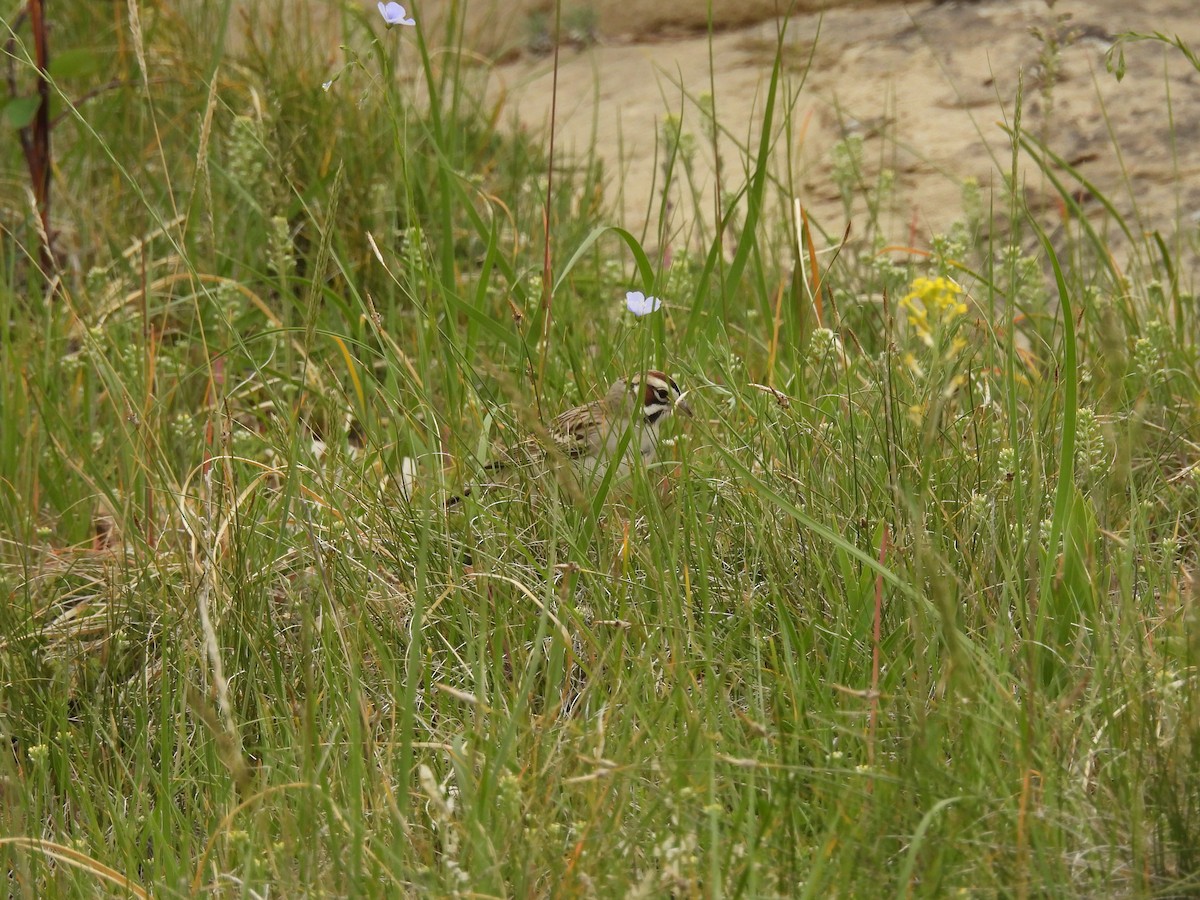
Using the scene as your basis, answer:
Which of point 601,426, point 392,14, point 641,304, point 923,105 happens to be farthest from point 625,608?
point 923,105

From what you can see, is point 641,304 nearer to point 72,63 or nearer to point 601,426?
point 601,426

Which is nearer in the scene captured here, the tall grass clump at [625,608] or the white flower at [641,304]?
the tall grass clump at [625,608]

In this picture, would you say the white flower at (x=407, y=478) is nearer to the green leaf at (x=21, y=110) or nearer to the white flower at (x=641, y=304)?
the white flower at (x=641, y=304)

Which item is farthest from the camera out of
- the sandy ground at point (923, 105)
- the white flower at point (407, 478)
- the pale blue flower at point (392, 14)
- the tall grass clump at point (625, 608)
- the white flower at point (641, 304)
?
the sandy ground at point (923, 105)

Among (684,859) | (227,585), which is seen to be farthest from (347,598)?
(684,859)

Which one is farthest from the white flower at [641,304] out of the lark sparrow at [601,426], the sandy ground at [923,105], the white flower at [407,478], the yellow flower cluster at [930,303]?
the sandy ground at [923,105]

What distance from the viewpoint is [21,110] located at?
5.08 m

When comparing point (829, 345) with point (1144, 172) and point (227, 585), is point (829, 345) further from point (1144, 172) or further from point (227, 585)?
point (1144, 172)

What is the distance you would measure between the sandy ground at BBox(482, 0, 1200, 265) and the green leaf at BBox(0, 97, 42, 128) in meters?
2.06

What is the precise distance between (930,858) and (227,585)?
67.2 inches

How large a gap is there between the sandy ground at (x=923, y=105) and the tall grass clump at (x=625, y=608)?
1018 millimetres

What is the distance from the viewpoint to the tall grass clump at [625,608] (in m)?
2.30

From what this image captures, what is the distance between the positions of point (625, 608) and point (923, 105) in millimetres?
3952

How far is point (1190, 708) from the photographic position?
2.28m
